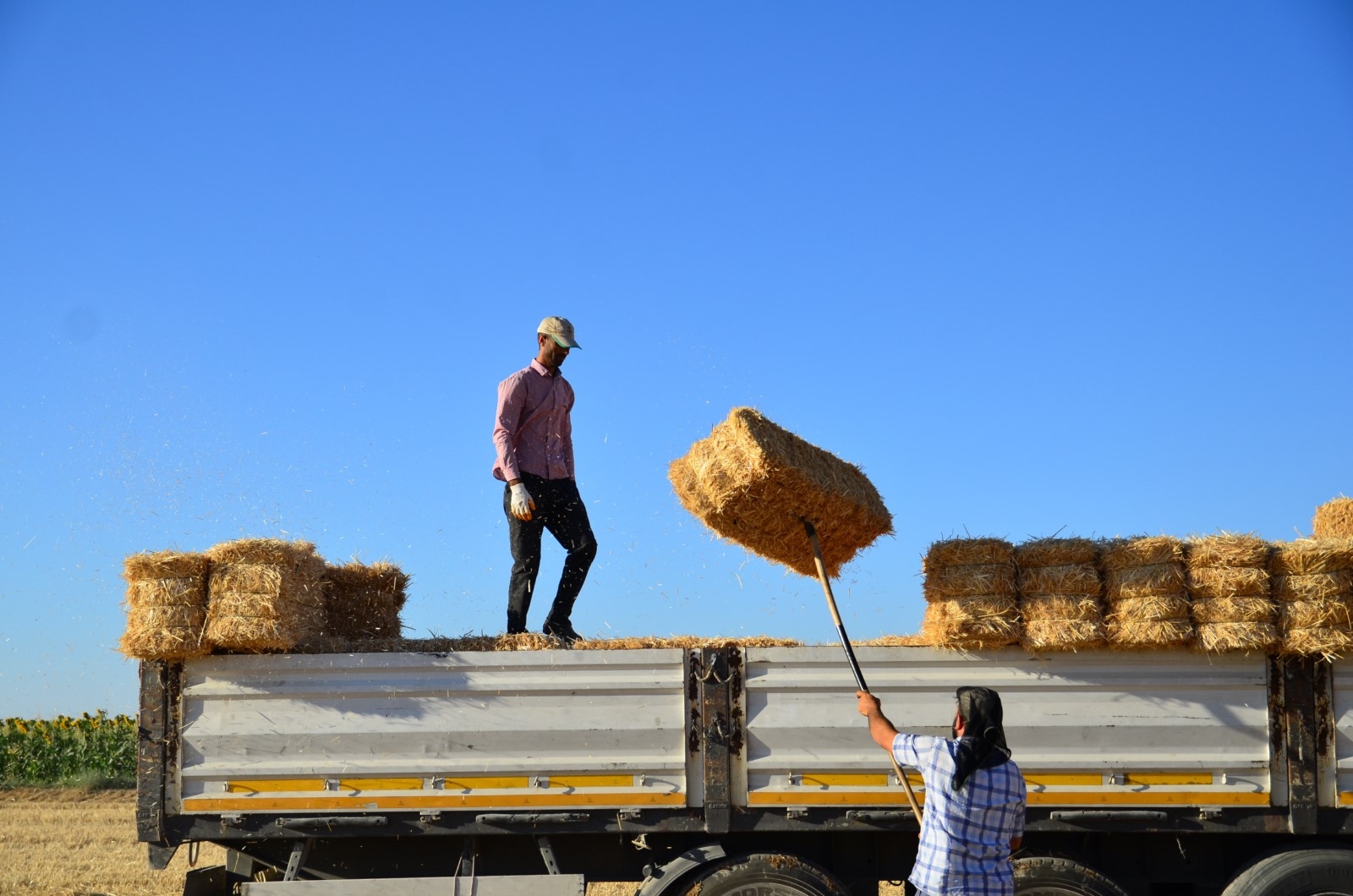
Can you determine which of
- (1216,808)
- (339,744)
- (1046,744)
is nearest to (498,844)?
(339,744)

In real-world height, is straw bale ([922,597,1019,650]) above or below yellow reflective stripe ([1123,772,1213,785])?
above

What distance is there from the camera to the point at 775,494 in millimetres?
7000

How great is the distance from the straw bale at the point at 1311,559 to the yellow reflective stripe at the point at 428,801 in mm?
3583

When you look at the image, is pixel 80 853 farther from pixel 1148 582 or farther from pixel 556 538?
pixel 1148 582

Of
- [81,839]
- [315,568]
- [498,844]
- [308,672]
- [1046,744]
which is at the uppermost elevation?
[315,568]

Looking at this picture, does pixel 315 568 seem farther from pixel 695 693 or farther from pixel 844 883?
pixel 844 883

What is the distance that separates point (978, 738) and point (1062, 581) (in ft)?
6.56

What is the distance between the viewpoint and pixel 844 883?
273 inches

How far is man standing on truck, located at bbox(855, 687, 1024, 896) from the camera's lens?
5.05 metres

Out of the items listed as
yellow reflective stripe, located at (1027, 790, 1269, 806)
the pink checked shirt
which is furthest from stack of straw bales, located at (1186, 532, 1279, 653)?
the pink checked shirt

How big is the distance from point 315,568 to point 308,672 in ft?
2.46

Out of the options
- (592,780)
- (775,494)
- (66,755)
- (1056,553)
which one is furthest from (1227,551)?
(66,755)

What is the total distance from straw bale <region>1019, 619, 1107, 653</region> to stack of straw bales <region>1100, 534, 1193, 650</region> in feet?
0.27

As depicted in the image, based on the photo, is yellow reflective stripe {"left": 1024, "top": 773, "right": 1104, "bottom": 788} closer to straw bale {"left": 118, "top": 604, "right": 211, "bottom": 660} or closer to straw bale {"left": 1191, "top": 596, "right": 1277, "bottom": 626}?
straw bale {"left": 1191, "top": 596, "right": 1277, "bottom": 626}
